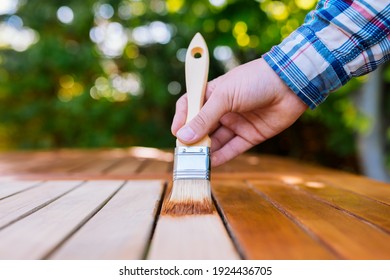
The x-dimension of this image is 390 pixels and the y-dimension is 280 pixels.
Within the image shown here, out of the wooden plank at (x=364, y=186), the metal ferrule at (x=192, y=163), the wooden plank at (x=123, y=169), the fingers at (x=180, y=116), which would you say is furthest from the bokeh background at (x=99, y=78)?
the metal ferrule at (x=192, y=163)

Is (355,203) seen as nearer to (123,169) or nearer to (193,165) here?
(193,165)

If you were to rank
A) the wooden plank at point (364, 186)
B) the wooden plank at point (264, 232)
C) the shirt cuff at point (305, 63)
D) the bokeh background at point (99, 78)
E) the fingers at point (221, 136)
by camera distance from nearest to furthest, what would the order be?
the wooden plank at point (264, 232)
the shirt cuff at point (305, 63)
the wooden plank at point (364, 186)
the fingers at point (221, 136)
the bokeh background at point (99, 78)

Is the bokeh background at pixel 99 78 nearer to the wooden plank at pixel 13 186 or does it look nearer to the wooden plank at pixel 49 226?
the wooden plank at pixel 13 186

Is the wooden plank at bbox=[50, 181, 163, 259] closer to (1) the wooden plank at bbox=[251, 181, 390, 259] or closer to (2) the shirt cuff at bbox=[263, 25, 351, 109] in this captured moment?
(1) the wooden plank at bbox=[251, 181, 390, 259]

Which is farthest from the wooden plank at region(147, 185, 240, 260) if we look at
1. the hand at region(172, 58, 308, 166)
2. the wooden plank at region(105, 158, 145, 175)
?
the wooden plank at region(105, 158, 145, 175)

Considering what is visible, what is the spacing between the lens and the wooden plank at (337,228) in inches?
33.7

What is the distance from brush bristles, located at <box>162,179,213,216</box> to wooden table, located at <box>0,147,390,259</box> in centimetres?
3

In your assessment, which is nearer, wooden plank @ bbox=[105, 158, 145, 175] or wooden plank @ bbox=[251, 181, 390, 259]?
wooden plank @ bbox=[251, 181, 390, 259]

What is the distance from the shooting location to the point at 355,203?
1351mm

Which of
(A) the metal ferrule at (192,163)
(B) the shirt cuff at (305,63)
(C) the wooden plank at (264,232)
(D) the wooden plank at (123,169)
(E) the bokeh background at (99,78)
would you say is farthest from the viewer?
(E) the bokeh background at (99,78)

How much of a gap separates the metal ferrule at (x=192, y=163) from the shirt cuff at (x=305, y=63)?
12.5 inches

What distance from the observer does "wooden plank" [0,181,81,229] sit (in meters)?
1.17

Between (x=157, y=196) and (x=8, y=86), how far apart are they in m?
6.01

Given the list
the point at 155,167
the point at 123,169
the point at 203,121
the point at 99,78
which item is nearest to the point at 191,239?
the point at 203,121
